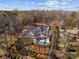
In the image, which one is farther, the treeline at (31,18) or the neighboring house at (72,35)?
the treeline at (31,18)

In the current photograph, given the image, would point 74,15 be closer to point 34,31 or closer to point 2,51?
point 34,31

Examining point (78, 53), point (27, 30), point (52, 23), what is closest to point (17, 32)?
point (27, 30)

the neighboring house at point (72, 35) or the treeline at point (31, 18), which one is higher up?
the treeline at point (31, 18)

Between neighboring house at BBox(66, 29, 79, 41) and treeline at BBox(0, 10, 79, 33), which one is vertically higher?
treeline at BBox(0, 10, 79, 33)

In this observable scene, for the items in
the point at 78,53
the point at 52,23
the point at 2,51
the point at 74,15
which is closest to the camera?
the point at 78,53

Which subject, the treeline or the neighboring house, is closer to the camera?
the neighboring house

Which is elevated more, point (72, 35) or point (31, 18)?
point (31, 18)

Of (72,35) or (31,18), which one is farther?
(31,18)

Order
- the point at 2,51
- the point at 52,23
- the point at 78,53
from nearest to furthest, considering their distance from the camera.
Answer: the point at 78,53 < the point at 2,51 < the point at 52,23
